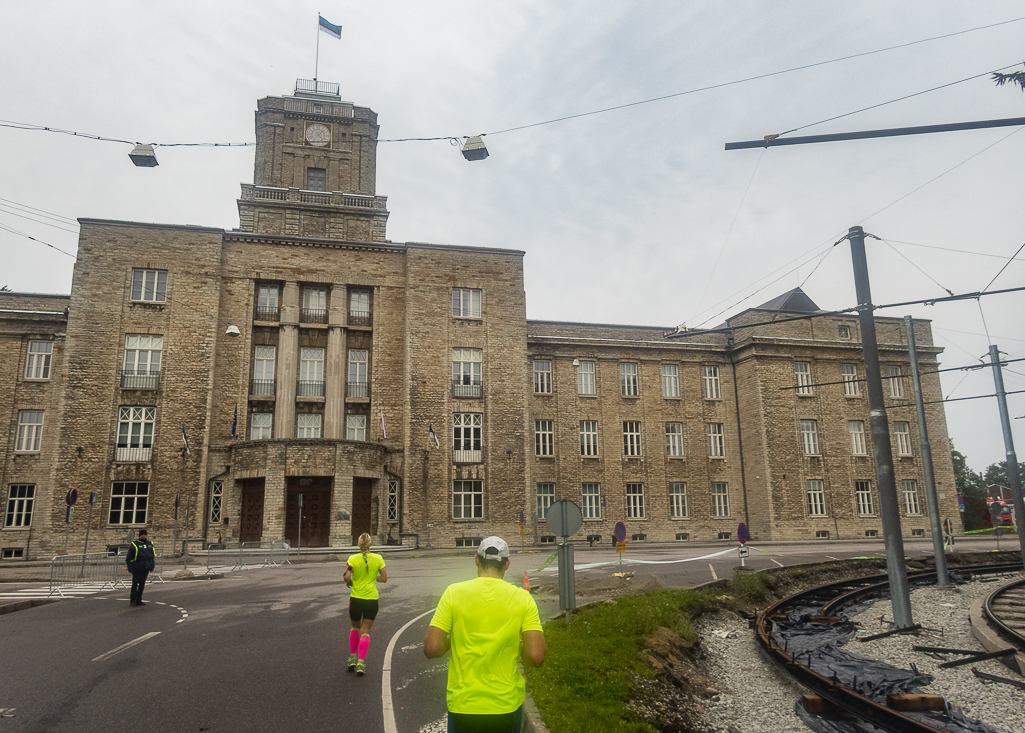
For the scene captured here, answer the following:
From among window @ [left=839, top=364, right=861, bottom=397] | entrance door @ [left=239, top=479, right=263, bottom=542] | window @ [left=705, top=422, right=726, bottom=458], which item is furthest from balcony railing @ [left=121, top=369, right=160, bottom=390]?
window @ [left=839, top=364, right=861, bottom=397]

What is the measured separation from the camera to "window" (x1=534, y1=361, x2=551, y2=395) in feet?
125

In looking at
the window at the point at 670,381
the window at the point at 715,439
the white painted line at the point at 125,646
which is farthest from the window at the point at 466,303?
the white painted line at the point at 125,646

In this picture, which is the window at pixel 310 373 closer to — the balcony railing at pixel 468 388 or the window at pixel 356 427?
the window at pixel 356 427

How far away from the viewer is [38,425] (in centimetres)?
Answer: 3203

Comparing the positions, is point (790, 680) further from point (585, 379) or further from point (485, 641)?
point (585, 379)

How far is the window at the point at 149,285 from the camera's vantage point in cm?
3244

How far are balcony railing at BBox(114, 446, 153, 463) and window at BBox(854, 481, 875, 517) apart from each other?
38408 mm

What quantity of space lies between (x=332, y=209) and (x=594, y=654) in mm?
33724

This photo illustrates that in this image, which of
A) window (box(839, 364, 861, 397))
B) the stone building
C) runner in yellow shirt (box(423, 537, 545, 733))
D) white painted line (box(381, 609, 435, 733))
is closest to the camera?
runner in yellow shirt (box(423, 537, 545, 733))

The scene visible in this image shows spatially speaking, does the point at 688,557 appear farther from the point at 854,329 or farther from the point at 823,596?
the point at 854,329

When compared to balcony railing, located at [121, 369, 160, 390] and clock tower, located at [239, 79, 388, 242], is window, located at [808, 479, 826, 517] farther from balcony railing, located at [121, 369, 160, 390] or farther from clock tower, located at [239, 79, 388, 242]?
balcony railing, located at [121, 369, 160, 390]

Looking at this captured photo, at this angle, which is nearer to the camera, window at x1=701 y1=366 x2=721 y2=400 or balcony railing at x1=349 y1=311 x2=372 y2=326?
balcony railing at x1=349 y1=311 x2=372 y2=326

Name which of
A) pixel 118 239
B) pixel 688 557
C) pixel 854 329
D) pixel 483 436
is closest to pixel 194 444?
pixel 118 239

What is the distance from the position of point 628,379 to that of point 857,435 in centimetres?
1461
